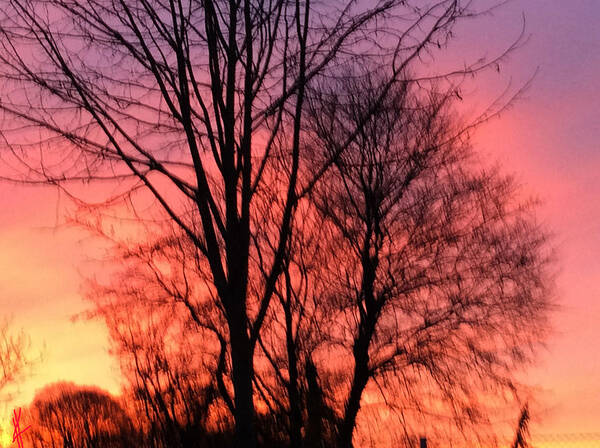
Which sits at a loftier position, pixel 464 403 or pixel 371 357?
pixel 371 357

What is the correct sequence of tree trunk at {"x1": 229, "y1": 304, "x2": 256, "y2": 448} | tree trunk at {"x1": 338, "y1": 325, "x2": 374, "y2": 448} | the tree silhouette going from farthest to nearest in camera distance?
the tree silhouette
tree trunk at {"x1": 338, "y1": 325, "x2": 374, "y2": 448}
tree trunk at {"x1": 229, "y1": 304, "x2": 256, "y2": 448}

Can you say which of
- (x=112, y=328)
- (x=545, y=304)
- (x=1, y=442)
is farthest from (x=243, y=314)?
(x=1, y=442)

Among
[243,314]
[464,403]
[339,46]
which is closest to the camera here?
[243,314]

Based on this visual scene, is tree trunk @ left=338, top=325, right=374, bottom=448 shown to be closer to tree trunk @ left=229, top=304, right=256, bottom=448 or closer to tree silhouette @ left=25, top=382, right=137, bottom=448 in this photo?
tree trunk @ left=229, top=304, right=256, bottom=448

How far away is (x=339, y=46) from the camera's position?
961cm

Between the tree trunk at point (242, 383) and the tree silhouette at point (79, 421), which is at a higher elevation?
the tree silhouette at point (79, 421)

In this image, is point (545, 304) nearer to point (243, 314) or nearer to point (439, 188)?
point (439, 188)

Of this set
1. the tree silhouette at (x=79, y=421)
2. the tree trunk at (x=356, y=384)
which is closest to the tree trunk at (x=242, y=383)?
the tree trunk at (x=356, y=384)

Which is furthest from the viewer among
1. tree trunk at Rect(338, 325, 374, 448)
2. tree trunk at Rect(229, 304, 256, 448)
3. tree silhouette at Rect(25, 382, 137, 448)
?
tree silhouette at Rect(25, 382, 137, 448)

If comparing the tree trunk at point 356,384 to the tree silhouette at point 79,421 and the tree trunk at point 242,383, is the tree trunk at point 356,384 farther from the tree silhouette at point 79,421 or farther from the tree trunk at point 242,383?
the tree silhouette at point 79,421

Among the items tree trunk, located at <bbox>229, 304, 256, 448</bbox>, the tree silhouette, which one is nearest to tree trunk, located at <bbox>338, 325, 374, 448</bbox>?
tree trunk, located at <bbox>229, 304, 256, 448</bbox>

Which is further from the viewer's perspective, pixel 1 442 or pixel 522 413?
pixel 1 442

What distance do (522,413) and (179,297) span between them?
32.9 feet

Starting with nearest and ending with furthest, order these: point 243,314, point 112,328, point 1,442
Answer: point 243,314
point 112,328
point 1,442
